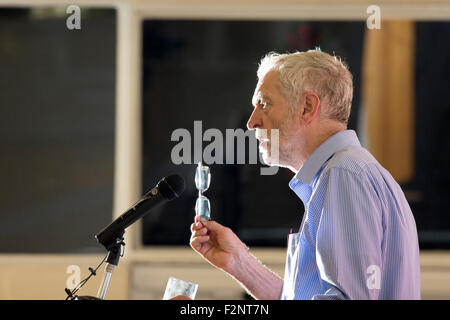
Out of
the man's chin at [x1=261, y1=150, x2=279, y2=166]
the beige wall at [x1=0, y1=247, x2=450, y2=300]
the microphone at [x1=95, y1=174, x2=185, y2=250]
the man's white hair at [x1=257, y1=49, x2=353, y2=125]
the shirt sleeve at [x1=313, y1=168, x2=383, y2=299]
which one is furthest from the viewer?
the beige wall at [x1=0, y1=247, x2=450, y2=300]

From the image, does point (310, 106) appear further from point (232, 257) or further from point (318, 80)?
point (232, 257)

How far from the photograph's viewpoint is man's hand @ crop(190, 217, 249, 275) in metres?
1.67

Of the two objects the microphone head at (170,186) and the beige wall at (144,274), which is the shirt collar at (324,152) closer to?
the microphone head at (170,186)

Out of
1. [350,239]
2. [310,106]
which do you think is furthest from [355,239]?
[310,106]

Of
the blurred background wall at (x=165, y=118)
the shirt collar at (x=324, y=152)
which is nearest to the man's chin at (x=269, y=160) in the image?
the shirt collar at (x=324, y=152)

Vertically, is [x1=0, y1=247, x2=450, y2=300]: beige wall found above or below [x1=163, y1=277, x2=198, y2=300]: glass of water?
below

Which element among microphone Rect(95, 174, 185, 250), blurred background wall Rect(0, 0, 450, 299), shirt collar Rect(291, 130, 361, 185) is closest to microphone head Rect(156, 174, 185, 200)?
microphone Rect(95, 174, 185, 250)

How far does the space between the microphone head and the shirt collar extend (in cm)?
29

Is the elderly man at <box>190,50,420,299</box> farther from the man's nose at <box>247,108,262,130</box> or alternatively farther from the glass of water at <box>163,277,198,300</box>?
the glass of water at <box>163,277,198,300</box>

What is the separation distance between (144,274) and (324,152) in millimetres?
2345

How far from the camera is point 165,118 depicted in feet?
11.9

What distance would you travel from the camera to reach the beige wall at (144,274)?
3496mm
